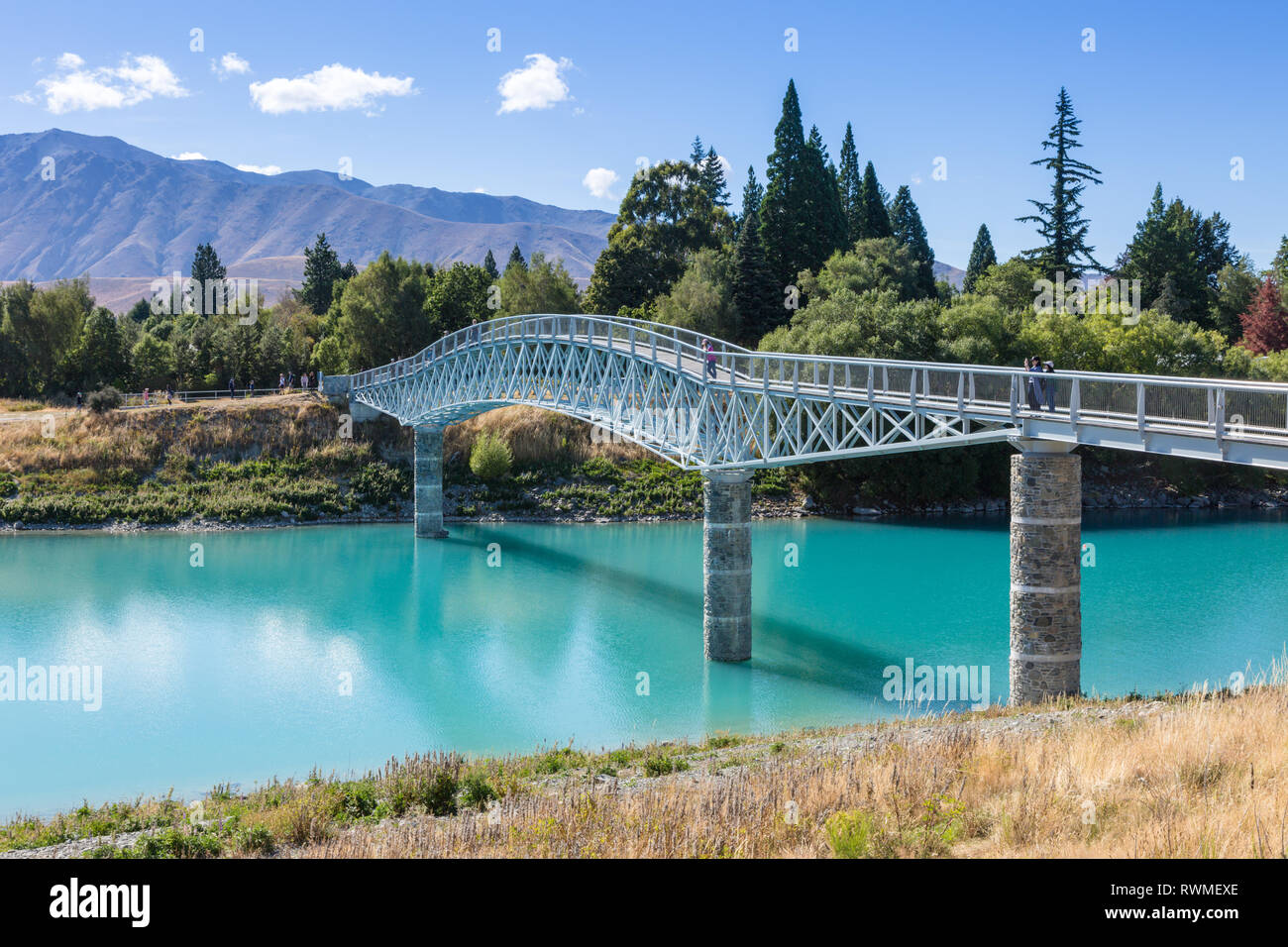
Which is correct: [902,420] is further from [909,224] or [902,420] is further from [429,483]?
[909,224]

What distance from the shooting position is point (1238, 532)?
177ft

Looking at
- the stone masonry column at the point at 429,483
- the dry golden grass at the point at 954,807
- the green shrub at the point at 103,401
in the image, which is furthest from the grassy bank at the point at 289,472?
the dry golden grass at the point at 954,807

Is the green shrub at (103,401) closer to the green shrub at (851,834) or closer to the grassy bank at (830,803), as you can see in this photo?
the grassy bank at (830,803)

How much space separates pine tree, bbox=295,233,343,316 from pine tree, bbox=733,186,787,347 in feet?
151

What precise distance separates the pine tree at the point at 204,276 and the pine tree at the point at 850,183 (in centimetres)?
5576

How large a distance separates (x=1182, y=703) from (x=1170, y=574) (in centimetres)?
Result: 2761

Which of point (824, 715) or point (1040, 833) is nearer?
point (1040, 833)

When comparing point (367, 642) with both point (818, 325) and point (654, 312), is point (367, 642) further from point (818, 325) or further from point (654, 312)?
point (654, 312)

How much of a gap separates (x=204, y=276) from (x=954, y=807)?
121 m

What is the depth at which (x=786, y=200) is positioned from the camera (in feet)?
253

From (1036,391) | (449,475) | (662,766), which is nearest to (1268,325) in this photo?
(449,475)

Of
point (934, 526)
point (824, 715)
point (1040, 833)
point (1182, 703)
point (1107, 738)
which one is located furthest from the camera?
point (934, 526)

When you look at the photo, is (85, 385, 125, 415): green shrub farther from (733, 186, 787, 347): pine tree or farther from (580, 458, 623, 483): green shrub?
(733, 186, 787, 347): pine tree
